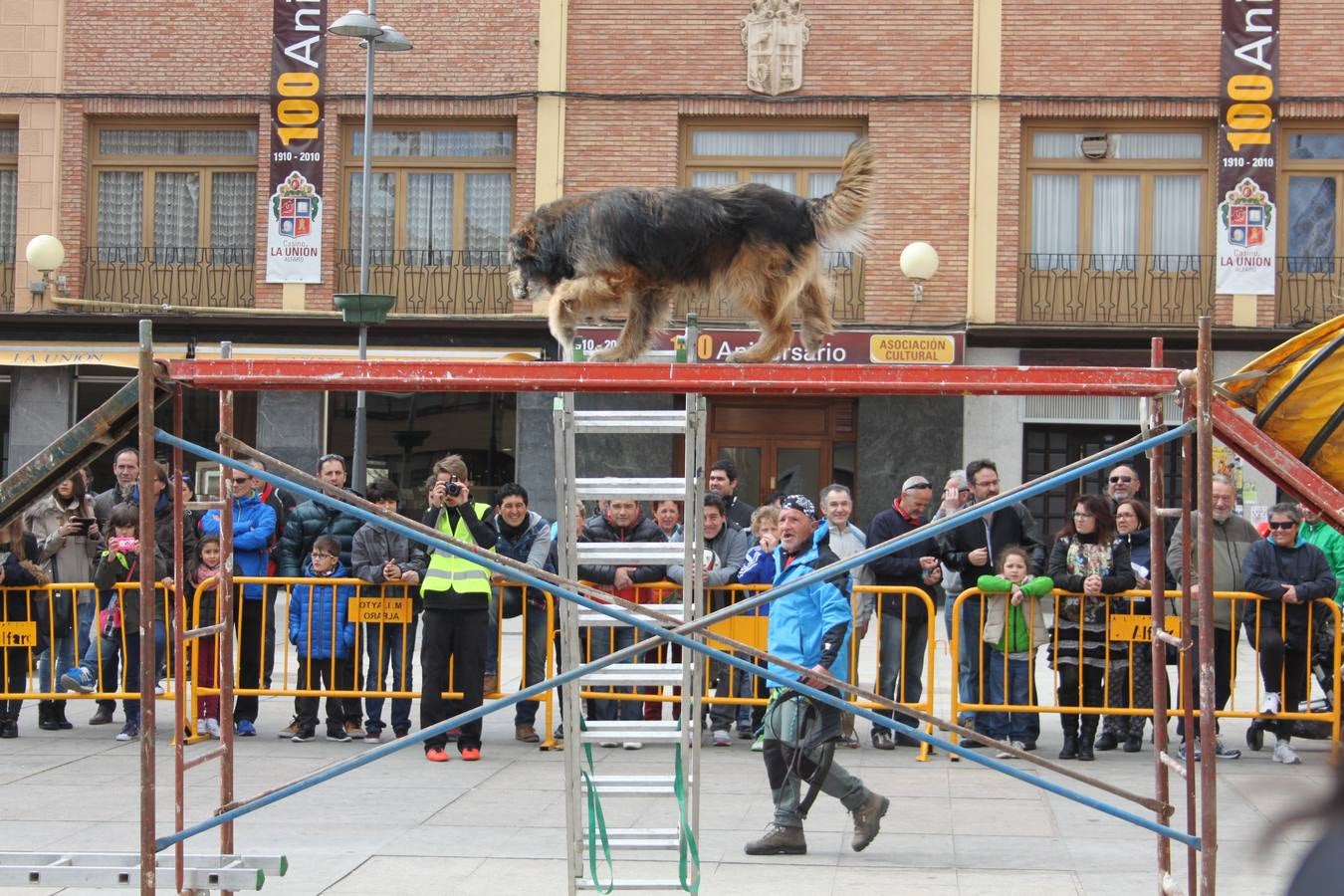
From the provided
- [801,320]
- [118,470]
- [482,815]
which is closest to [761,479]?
[118,470]

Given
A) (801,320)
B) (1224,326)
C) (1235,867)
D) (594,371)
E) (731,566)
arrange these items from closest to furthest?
(594,371) → (801,320) → (1235,867) → (731,566) → (1224,326)

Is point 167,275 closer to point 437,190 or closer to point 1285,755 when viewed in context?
point 437,190

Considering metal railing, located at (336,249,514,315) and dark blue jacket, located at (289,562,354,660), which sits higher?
metal railing, located at (336,249,514,315)

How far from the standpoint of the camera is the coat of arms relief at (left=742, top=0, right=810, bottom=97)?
21.5 metres

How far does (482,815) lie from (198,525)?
4083 millimetres

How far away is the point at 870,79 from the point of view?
21.5 meters

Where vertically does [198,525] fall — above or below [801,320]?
below

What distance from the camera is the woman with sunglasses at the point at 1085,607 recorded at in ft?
33.4

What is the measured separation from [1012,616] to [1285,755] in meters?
1.91

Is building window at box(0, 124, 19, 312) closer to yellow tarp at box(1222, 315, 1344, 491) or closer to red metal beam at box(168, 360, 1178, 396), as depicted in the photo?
red metal beam at box(168, 360, 1178, 396)

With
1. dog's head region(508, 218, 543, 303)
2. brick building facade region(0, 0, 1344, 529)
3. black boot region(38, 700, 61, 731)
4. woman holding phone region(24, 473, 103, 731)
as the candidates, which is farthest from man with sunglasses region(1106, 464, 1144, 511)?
brick building facade region(0, 0, 1344, 529)

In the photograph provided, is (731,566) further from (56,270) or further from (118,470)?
(56,270)

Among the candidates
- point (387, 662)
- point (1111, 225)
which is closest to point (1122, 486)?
point (387, 662)

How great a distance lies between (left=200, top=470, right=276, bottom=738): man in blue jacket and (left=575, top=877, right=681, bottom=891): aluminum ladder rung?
A: 14.0 ft
